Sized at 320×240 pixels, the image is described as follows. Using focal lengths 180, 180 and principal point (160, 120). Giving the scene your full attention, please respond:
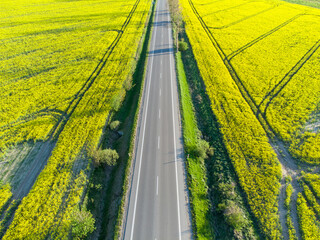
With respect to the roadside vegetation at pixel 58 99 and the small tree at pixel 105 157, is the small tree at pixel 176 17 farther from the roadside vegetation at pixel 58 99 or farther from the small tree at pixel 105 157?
the small tree at pixel 105 157

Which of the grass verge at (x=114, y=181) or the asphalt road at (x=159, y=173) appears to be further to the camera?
the grass verge at (x=114, y=181)

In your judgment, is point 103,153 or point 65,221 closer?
point 65,221

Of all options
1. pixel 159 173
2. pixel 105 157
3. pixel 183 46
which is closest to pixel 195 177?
pixel 159 173

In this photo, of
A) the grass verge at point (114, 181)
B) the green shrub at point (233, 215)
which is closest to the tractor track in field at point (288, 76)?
the green shrub at point (233, 215)

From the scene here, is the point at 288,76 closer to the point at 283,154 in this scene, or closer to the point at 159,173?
the point at 283,154

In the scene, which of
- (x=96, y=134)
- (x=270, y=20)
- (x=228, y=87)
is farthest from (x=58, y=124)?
(x=270, y=20)

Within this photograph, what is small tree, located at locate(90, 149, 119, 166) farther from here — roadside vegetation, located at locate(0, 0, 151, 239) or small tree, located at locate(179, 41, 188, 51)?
small tree, located at locate(179, 41, 188, 51)

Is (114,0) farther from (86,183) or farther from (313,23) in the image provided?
(86,183)
